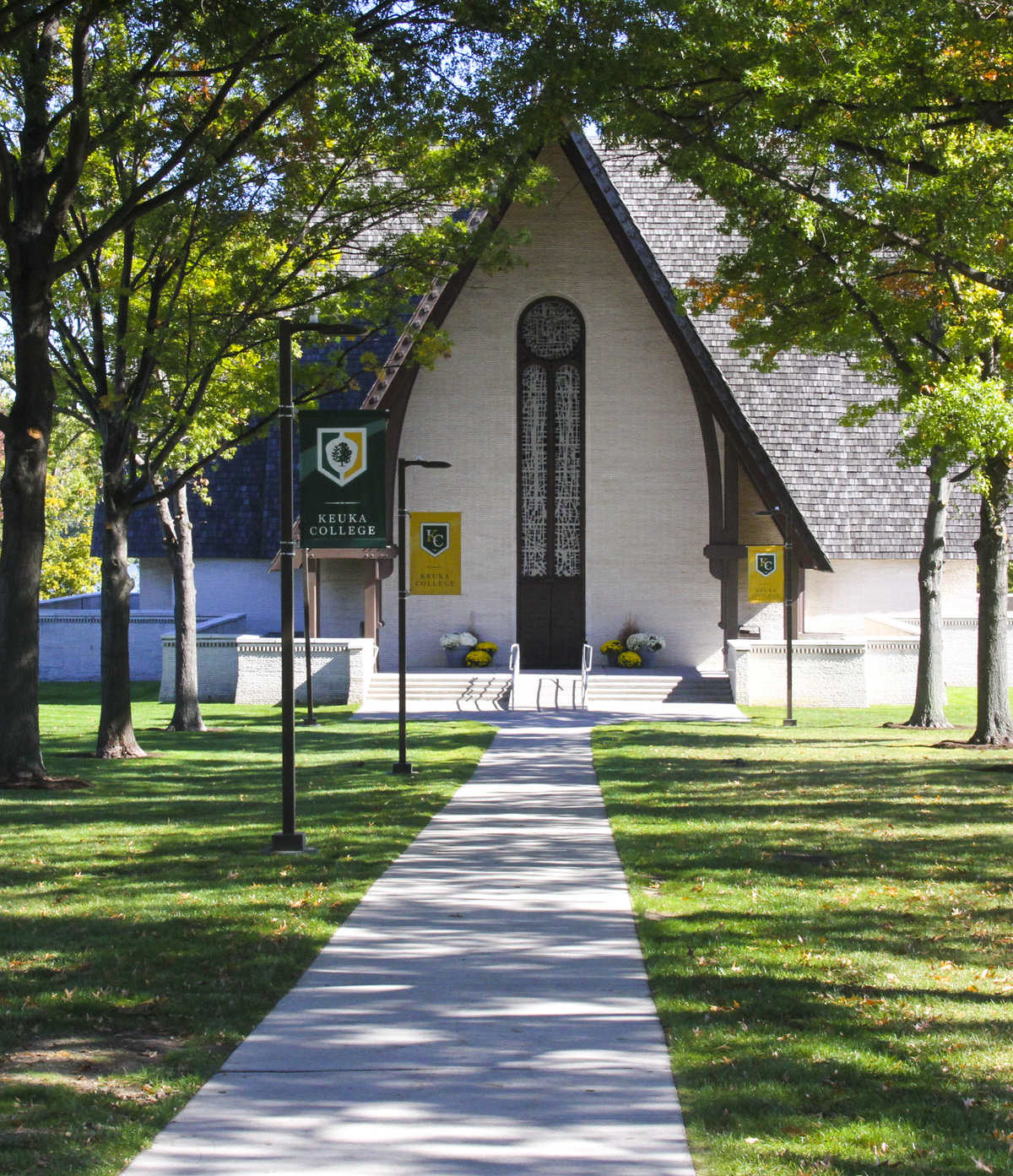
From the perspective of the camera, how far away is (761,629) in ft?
105

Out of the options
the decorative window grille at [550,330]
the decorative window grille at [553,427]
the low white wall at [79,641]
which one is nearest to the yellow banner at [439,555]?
the decorative window grille at [553,427]

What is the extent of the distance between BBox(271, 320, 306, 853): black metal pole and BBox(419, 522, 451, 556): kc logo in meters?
15.6

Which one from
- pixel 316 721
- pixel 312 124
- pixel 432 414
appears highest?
pixel 312 124

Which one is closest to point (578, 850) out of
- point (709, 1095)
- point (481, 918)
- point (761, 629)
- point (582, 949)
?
point (481, 918)

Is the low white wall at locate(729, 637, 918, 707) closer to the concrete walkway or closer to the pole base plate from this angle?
the pole base plate

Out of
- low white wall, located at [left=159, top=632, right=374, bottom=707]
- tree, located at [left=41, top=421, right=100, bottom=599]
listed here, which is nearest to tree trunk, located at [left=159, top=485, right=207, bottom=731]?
low white wall, located at [left=159, top=632, right=374, bottom=707]

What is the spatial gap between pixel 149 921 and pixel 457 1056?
126 inches

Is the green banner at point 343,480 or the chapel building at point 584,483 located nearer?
the green banner at point 343,480

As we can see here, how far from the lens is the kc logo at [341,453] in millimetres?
10688

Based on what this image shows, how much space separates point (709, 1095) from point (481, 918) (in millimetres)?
3346

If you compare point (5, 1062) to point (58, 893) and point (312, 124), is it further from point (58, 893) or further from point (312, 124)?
point (312, 124)

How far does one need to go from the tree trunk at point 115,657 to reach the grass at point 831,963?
7.59m

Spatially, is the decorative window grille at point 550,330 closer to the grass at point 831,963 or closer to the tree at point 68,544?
the grass at point 831,963

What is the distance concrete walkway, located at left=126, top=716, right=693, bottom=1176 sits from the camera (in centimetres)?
441
